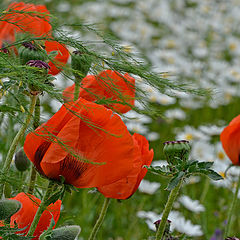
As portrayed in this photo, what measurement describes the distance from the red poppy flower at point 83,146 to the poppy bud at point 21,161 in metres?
0.18

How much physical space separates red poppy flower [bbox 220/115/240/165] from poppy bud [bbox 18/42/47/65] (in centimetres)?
34

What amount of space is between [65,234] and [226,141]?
37 cm

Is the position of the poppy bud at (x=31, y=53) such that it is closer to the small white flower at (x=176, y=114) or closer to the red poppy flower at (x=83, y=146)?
the red poppy flower at (x=83, y=146)

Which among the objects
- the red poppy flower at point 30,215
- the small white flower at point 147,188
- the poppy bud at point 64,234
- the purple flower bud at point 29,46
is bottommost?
the small white flower at point 147,188

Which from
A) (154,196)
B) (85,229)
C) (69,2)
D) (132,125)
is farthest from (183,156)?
(69,2)

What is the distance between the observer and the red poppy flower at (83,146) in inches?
19.9

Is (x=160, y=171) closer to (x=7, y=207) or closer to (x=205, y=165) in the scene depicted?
(x=205, y=165)

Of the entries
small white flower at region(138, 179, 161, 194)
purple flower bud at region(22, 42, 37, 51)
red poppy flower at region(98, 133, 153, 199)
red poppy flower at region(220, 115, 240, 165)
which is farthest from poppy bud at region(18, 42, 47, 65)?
small white flower at region(138, 179, 161, 194)

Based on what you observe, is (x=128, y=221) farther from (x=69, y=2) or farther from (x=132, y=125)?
(x=69, y=2)

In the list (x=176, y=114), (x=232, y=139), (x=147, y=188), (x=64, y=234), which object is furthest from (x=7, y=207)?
(x=176, y=114)

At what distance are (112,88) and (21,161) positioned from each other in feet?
0.73

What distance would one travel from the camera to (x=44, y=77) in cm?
53

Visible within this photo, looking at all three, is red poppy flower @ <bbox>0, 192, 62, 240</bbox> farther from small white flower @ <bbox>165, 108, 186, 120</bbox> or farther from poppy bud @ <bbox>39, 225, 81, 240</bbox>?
small white flower @ <bbox>165, 108, 186, 120</bbox>

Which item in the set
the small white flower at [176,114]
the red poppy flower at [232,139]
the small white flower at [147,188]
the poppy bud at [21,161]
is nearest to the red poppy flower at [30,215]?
the poppy bud at [21,161]
